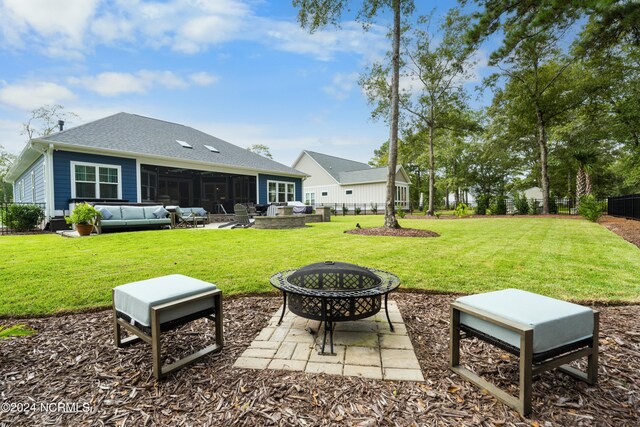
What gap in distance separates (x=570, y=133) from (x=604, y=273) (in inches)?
802

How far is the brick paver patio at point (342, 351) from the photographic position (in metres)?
1.98

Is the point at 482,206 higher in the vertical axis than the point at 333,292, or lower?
higher

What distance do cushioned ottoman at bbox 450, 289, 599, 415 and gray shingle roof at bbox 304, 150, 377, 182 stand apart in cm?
2820

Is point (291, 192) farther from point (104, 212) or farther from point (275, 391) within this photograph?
point (275, 391)

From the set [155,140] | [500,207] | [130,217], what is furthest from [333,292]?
[500,207]

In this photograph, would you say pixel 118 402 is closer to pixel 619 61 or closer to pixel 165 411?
pixel 165 411

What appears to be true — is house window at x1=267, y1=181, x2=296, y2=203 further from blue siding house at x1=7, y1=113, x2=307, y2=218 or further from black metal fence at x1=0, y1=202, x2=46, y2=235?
black metal fence at x1=0, y1=202, x2=46, y2=235

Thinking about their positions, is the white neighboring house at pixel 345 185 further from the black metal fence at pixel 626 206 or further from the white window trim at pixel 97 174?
the white window trim at pixel 97 174

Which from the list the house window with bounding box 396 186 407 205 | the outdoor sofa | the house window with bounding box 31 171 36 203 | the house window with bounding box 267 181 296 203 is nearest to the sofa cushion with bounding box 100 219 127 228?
the outdoor sofa

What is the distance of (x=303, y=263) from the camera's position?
5.00 metres

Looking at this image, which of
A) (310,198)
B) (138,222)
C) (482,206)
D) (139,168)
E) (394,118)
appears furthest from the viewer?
(310,198)

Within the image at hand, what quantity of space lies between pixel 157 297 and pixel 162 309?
0.14m

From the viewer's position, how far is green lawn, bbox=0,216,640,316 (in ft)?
11.7

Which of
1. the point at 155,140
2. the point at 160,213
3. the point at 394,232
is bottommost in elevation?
the point at 394,232
